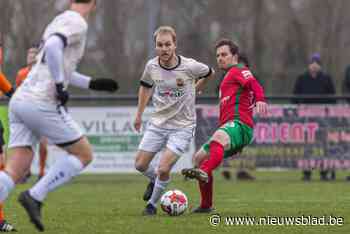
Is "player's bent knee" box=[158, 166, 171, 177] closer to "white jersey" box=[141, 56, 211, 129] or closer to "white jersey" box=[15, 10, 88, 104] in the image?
"white jersey" box=[141, 56, 211, 129]

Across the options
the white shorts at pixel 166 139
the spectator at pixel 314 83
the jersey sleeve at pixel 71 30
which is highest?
the spectator at pixel 314 83

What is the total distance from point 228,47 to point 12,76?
15127mm

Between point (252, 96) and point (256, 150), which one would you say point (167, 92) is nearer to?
point (252, 96)

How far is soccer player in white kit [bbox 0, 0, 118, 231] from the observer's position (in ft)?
29.4

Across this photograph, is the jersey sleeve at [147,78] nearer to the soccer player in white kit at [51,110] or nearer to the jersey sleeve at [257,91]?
the jersey sleeve at [257,91]

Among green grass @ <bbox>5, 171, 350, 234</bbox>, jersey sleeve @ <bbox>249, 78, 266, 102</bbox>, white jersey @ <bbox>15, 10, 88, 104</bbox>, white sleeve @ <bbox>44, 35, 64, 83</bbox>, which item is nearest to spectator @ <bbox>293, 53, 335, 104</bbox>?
green grass @ <bbox>5, 171, 350, 234</bbox>

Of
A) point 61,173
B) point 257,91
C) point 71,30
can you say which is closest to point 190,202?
point 257,91

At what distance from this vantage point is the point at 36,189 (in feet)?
29.8

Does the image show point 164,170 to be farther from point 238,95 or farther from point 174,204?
point 238,95

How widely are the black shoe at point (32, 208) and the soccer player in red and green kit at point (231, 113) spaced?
2.99m

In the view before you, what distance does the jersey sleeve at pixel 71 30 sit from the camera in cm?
904

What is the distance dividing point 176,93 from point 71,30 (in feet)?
11.0

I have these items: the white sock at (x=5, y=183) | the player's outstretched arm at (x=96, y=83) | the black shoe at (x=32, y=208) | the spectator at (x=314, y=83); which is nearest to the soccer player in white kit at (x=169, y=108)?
the player's outstretched arm at (x=96, y=83)

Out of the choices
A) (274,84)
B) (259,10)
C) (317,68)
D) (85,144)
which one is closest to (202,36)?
(259,10)
